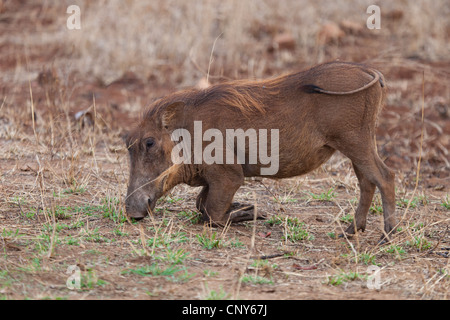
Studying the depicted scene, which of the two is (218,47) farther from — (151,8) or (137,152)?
(137,152)

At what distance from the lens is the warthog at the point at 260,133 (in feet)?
13.6

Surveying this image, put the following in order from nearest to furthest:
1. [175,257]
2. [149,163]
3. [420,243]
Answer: [175,257] < [420,243] < [149,163]

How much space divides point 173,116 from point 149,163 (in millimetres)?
336

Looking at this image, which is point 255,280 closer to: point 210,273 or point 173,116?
point 210,273

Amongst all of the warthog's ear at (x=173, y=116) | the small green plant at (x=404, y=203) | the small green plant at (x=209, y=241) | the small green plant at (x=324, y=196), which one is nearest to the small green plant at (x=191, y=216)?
the small green plant at (x=209, y=241)

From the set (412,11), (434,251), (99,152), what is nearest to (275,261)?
(434,251)

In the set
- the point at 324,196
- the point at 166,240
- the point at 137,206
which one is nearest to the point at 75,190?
the point at 137,206

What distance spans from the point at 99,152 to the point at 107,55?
3.51 m

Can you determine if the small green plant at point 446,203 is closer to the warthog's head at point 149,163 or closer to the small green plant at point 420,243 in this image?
the small green plant at point 420,243

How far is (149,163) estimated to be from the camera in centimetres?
431

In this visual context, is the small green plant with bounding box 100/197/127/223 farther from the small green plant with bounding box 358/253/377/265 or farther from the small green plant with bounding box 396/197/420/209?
the small green plant with bounding box 396/197/420/209

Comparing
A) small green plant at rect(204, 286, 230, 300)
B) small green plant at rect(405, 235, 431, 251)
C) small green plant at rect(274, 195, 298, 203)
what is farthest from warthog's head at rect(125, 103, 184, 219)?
small green plant at rect(405, 235, 431, 251)

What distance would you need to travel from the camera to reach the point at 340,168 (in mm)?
6105

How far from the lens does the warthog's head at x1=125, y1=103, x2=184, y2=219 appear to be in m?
4.26
